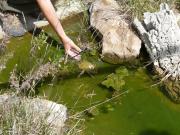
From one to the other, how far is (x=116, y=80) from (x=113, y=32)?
0.63 metres

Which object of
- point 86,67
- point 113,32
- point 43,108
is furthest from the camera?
point 113,32

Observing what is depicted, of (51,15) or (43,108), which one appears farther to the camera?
(51,15)

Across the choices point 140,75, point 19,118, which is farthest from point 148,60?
point 19,118

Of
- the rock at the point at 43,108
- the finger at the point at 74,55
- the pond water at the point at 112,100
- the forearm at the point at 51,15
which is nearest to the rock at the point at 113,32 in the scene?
the pond water at the point at 112,100

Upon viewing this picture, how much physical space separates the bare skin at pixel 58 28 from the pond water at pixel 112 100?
96mm

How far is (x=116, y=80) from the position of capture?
413 cm

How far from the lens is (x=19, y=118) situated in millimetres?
3107

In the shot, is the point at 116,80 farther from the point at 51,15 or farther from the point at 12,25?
the point at 12,25

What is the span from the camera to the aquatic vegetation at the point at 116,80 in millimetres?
4102

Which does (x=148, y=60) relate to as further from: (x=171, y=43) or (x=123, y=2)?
(x=123, y=2)

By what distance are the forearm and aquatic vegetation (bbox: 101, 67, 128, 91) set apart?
22.0 inches

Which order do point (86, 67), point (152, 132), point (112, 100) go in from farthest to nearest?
point (86, 67) < point (112, 100) < point (152, 132)

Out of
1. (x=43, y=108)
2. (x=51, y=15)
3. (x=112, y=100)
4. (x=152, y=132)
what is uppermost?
(x=51, y=15)

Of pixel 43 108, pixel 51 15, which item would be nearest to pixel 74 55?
pixel 51 15
